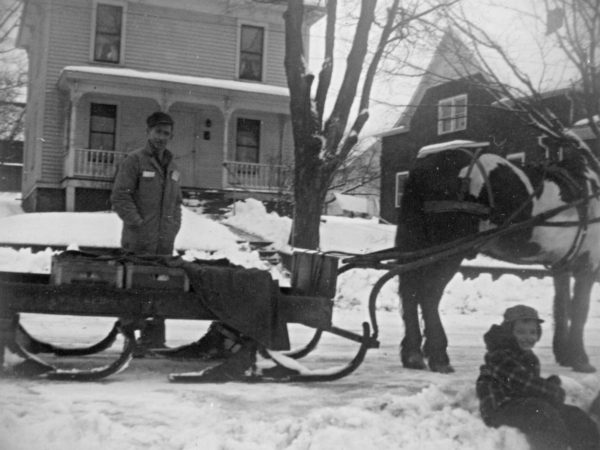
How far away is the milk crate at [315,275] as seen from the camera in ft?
15.8

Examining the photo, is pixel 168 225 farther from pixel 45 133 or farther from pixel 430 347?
pixel 45 133

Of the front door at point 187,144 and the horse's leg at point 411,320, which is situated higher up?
the front door at point 187,144

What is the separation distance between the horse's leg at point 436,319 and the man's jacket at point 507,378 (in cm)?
153

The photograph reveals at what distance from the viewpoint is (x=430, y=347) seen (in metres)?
5.38

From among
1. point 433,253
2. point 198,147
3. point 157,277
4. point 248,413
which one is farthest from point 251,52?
point 248,413

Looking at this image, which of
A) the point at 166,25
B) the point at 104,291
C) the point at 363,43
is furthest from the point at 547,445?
the point at 166,25

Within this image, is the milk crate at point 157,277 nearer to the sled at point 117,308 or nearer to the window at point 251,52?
the sled at point 117,308

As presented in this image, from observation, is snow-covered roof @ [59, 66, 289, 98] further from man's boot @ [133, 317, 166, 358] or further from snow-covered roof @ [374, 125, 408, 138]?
man's boot @ [133, 317, 166, 358]

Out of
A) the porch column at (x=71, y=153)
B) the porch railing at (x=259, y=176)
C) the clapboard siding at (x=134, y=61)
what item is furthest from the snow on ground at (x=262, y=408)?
the clapboard siding at (x=134, y=61)

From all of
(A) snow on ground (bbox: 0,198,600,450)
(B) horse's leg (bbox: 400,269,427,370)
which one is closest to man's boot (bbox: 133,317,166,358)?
(A) snow on ground (bbox: 0,198,600,450)

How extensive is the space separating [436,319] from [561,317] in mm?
1288

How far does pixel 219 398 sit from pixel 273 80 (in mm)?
14305

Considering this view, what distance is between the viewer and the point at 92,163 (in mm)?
15648

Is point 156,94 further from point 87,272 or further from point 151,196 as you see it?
point 87,272
